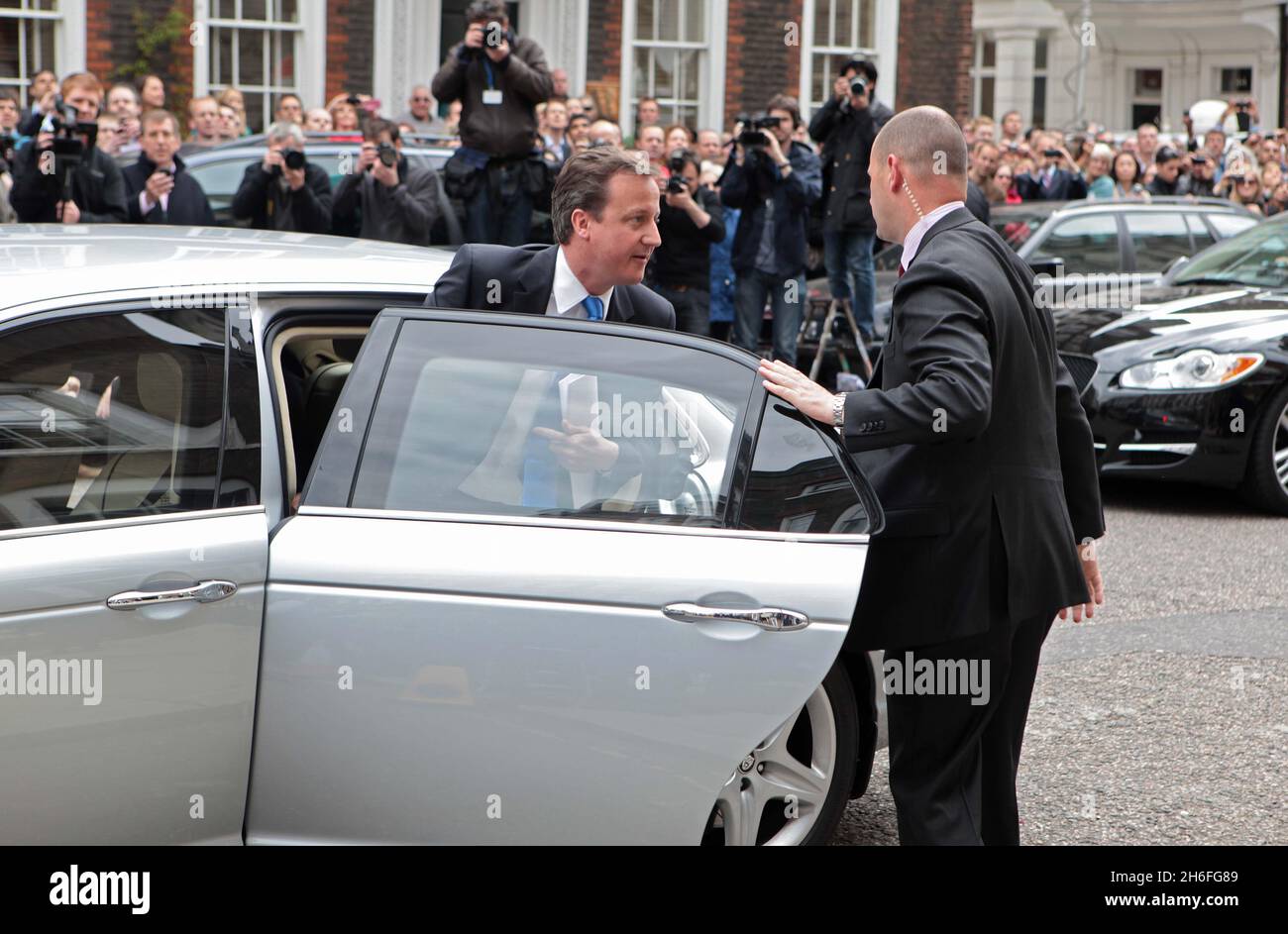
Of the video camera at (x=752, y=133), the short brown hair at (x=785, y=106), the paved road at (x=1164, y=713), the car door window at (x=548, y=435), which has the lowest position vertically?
the paved road at (x=1164, y=713)

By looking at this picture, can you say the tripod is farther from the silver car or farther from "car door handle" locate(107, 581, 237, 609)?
"car door handle" locate(107, 581, 237, 609)

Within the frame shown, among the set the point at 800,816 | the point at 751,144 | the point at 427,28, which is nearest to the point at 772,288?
the point at 751,144

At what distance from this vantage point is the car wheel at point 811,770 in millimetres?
3611

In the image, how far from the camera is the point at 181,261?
346 centimetres

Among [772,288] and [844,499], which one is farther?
[772,288]

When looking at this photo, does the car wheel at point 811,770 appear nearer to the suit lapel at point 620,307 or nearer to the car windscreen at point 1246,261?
the suit lapel at point 620,307

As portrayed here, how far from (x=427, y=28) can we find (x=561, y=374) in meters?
14.9

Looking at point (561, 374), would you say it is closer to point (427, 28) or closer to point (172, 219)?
point (172, 219)

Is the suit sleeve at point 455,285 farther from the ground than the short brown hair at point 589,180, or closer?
closer

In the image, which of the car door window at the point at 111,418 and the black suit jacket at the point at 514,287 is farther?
the black suit jacket at the point at 514,287

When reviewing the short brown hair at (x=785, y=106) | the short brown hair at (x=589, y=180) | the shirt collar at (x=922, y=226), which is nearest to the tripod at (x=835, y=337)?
the short brown hair at (x=785, y=106)

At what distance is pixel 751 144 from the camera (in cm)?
1018

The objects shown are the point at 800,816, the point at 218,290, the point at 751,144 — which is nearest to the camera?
the point at 218,290

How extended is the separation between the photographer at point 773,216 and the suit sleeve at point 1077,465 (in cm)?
Result: 685
